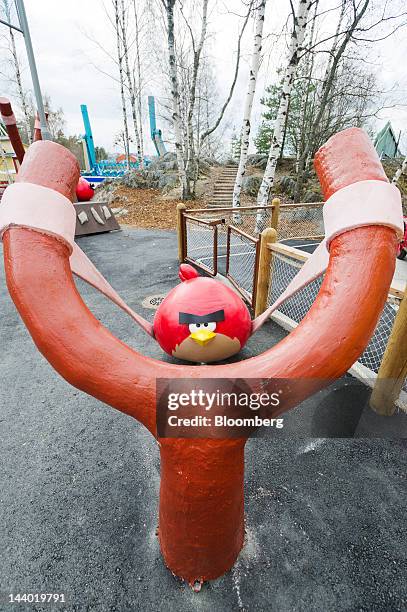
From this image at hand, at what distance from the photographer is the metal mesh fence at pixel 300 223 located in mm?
12109

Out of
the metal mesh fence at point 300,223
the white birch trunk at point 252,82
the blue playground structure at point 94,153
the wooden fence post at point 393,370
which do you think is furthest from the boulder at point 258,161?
the wooden fence post at point 393,370

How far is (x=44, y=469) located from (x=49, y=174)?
2.49 metres

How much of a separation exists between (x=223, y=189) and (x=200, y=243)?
33.5 feet

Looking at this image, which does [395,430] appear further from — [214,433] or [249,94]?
[249,94]

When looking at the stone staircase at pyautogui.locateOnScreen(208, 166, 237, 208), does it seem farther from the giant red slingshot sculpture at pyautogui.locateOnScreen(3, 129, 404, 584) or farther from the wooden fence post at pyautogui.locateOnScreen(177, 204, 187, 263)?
the giant red slingshot sculpture at pyautogui.locateOnScreen(3, 129, 404, 584)

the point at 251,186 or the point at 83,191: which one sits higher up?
the point at 83,191

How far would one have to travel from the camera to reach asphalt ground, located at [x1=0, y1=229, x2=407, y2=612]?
6.41ft

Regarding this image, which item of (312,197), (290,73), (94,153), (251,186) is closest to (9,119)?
(290,73)

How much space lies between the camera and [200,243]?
9891 mm

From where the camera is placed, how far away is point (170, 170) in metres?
20.6

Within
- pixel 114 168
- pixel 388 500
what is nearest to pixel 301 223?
pixel 388 500

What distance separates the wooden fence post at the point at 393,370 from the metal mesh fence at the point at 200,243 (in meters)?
5.42

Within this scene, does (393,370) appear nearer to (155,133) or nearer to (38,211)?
(38,211)

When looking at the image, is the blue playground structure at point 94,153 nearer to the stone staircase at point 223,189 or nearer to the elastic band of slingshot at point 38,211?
the stone staircase at point 223,189
